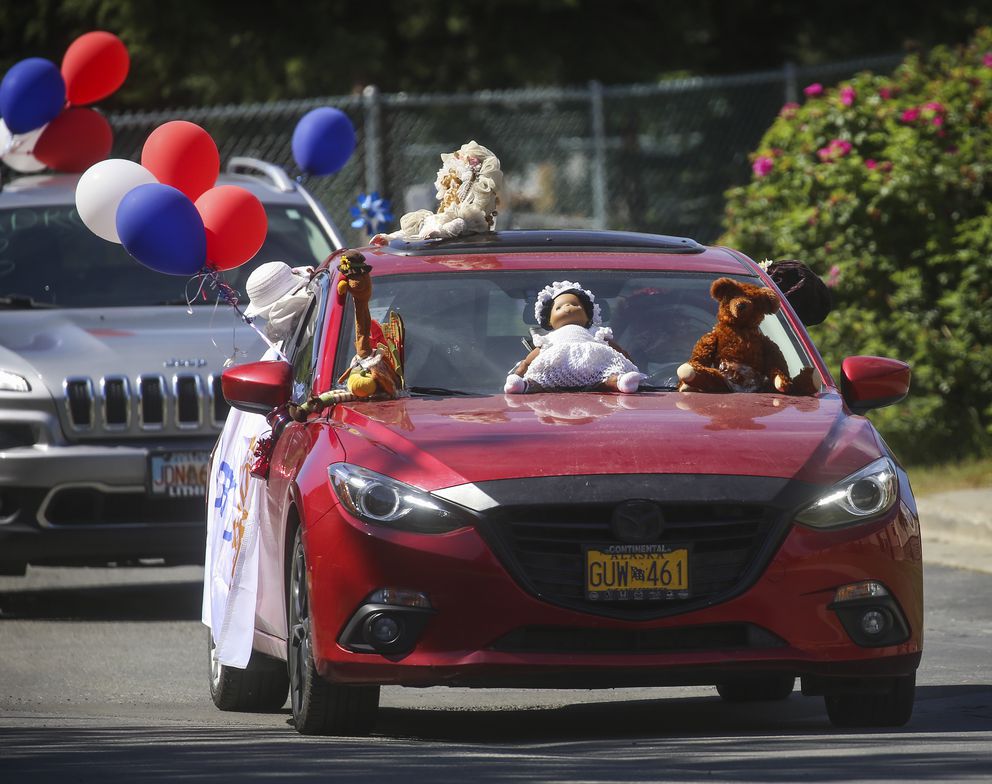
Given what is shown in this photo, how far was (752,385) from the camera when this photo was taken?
7520 mm

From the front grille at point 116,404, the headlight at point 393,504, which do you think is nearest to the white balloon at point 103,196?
the front grille at point 116,404

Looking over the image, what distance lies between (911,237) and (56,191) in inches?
220

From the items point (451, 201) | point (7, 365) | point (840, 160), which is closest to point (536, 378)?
point (451, 201)

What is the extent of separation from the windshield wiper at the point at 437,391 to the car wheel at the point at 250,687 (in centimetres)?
116

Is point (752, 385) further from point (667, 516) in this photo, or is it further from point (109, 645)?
point (109, 645)

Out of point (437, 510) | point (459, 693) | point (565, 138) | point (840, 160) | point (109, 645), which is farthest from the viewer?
point (565, 138)

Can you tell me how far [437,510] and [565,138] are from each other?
46.6 feet

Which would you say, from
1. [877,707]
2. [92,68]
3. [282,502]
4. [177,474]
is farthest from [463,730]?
[92,68]

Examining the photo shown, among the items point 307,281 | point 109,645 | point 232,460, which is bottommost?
point 109,645

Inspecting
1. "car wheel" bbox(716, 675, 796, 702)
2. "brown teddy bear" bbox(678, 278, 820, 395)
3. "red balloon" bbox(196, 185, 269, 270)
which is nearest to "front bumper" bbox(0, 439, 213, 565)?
"red balloon" bbox(196, 185, 269, 270)

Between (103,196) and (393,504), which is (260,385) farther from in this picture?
(103,196)

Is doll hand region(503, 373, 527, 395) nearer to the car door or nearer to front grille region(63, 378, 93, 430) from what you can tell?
the car door

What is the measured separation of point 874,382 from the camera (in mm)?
7270

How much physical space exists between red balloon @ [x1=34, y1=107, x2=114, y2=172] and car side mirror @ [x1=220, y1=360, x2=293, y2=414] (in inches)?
241
